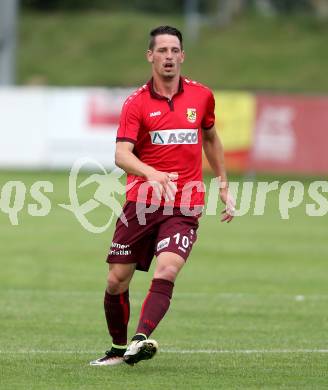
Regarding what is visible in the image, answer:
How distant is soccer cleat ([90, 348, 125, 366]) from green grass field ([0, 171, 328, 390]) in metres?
0.12

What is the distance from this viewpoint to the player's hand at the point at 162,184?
8461 millimetres

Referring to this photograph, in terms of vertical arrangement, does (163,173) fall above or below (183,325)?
above

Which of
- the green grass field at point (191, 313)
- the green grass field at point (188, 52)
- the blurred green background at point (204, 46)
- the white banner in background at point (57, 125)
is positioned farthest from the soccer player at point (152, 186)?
the blurred green background at point (204, 46)

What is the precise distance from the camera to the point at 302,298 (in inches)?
548

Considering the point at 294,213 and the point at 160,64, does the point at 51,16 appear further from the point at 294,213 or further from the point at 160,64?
the point at 160,64

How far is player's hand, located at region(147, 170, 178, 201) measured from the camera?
27.8 ft

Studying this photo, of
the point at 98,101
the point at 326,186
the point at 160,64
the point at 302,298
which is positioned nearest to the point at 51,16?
the point at 98,101

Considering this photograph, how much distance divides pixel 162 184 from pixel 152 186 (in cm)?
24

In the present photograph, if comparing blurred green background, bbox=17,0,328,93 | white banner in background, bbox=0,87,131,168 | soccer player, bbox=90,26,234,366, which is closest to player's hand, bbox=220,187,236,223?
soccer player, bbox=90,26,234,366

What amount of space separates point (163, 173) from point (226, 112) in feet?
80.2

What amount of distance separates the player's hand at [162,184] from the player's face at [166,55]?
2.54ft

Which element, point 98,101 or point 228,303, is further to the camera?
point 98,101

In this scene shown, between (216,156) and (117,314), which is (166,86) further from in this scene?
(117,314)

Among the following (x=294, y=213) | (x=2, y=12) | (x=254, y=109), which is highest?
(x=2, y=12)
